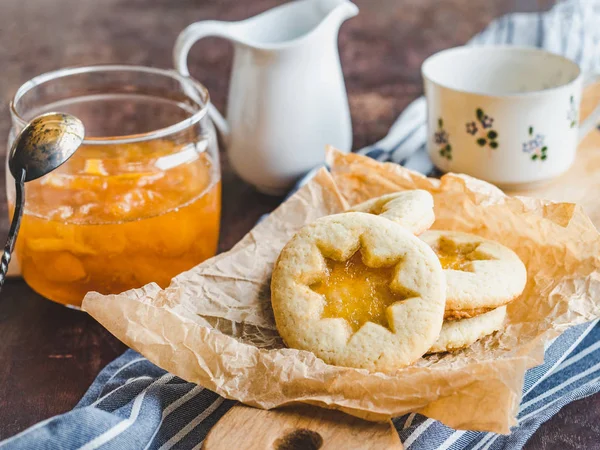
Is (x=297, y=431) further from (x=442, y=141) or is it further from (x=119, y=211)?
(x=442, y=141)

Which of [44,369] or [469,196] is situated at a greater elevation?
[469,196]

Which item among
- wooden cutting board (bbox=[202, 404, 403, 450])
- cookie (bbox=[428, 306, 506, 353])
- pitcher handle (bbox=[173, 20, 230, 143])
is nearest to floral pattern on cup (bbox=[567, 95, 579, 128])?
cookie (bbox=[428, 306, 506, 353])

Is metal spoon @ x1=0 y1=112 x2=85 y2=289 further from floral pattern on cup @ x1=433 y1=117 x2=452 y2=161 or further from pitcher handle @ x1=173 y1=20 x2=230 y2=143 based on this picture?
floral pattern on cup @ x1=433 y1=117 x2=452 y2=161

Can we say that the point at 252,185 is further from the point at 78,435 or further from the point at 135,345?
the point at 78,435

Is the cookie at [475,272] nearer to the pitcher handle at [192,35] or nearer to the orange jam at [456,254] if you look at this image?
the orange jam at [456,254]

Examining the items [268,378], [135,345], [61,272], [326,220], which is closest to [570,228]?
[326,220]

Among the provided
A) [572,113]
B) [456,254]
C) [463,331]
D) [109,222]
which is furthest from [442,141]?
[109,222]
